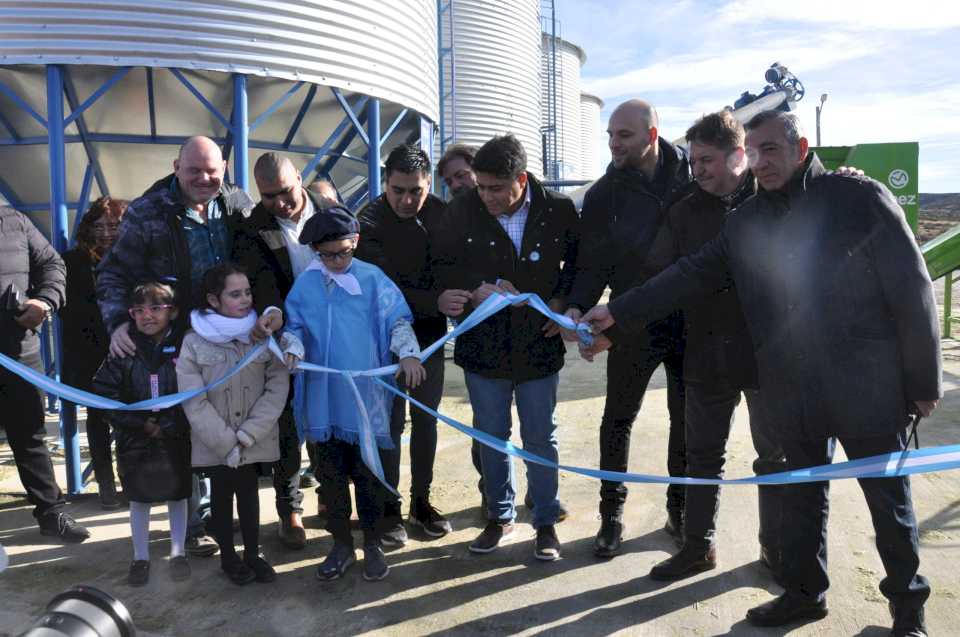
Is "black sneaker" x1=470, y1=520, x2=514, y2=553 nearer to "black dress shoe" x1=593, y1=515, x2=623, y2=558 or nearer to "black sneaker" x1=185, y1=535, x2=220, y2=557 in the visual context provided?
"black dress shoe" x1=593, y1=515, x2=623, y2=558

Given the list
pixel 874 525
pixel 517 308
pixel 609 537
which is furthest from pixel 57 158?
pixel 874 525

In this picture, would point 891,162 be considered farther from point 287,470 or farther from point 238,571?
point 238,571

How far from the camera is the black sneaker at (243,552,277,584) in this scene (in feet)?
11.9

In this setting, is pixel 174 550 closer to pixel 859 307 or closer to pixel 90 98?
pixel 859 307

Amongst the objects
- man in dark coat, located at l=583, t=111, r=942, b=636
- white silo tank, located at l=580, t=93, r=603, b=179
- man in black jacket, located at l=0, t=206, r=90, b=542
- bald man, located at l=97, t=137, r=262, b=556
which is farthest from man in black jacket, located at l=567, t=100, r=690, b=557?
white silo tank, located at l=580, t=93, r=603, b=179

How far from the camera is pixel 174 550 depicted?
12.3 ft

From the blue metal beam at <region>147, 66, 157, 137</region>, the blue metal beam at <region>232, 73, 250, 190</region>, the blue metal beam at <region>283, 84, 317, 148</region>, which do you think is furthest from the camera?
the blue metal beam at <region>283, 84, 317, 148</region>

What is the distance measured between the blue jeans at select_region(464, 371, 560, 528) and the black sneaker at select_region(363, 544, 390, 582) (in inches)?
26.6

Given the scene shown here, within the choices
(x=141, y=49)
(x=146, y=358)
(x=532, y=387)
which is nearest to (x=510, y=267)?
(x=532, y=387)

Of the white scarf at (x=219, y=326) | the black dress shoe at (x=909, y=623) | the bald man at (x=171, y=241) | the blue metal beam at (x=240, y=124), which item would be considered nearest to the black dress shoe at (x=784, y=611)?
the black dress shoe at (x=909, y=623)

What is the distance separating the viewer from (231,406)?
362 centimetres

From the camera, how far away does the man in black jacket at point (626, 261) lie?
3797 mm

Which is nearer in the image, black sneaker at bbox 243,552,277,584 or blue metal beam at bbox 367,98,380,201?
black sneaker at bbox 243,552,277,584

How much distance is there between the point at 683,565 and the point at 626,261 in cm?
154
